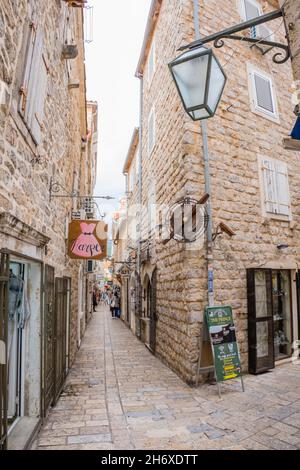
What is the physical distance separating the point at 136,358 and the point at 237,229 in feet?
14.5

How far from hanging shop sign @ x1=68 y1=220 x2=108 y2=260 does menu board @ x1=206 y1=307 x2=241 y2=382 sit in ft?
8.34

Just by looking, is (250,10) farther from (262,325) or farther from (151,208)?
(262,325)

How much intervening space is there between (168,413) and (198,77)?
171 inches

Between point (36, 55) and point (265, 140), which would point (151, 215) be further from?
point (36, 55)

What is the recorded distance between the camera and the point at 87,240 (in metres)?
6.36

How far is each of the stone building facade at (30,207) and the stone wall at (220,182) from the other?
2.42 metres

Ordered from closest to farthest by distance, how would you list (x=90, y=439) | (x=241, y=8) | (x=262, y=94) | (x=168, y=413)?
(x=90, y=439)
(x=168, y=413)
(x=262, y=94)
(x=241, y=8)

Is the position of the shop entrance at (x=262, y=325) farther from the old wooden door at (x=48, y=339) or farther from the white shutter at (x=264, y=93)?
the white shutter at (x=264, y=93)

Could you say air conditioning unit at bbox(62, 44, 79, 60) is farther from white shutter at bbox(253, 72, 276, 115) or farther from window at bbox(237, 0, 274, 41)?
window at bbox(237, 0, 274, 41)

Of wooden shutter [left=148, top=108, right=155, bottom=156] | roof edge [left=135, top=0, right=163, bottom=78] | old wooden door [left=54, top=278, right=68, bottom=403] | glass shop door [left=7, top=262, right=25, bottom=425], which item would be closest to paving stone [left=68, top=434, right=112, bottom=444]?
glass shop door [left=7, top=262, right=25, bottom=425]

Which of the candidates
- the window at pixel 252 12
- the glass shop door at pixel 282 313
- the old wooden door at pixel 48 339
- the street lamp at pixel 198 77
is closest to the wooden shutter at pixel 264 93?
the window at pixel 252 12

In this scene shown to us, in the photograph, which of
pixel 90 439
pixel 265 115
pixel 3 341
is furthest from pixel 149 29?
pixel 90 439

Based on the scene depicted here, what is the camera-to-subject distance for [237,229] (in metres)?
6.45
